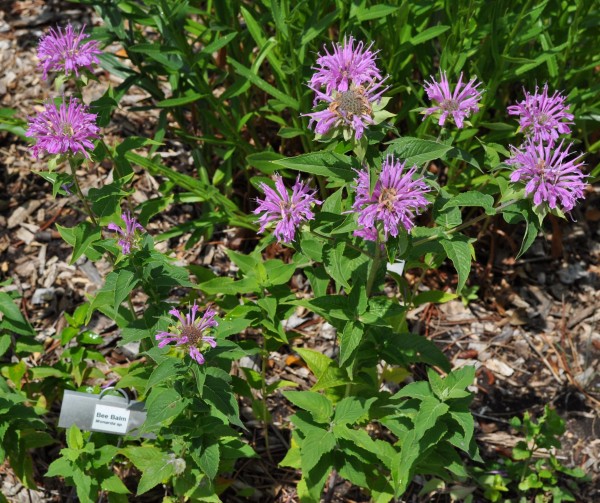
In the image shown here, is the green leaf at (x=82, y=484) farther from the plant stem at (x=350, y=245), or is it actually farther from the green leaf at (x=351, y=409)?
the plant stem at (x=350, y=245)

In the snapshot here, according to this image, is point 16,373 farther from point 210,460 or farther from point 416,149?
point 416,149

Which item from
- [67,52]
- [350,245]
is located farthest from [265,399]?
[67,52]

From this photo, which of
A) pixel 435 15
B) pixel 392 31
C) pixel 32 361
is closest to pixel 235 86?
pixel 392 31

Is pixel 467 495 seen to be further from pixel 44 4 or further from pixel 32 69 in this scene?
pixel 44 4

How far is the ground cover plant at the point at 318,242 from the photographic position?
1962 millimetres

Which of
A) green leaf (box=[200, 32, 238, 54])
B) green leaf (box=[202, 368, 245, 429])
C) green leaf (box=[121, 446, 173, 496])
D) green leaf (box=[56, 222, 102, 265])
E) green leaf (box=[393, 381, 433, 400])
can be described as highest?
green leaf (box=[200, 32, 238, 54])

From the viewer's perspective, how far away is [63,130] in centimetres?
217

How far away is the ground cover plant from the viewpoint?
1.96m

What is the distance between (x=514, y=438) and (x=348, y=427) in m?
0.99

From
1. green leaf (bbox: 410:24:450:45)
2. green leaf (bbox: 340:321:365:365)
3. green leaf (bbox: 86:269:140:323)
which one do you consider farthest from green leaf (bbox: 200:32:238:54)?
green leaf (bbox: 340:321:365:365)

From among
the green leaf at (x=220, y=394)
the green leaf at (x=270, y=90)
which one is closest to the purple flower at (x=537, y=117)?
the green leaf at (x=270, y=90)

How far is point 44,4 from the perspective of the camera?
4293 millimetres

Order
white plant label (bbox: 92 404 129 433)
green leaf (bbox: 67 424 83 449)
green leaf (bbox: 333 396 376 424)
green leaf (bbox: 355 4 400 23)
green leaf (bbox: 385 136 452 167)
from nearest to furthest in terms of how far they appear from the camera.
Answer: green leaf (bbox: 385 136 452 167)
green leaf (bbox: 333 396 376 424)
green leaf (bbox: 67 424 83 449)
white plant label (bbox: 92 404 129 433)
green leaf (bbox: 355 4 400 23)

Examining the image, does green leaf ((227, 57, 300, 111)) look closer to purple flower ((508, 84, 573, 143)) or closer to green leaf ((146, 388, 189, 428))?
purple flower ((508, 84, 573, 143))
